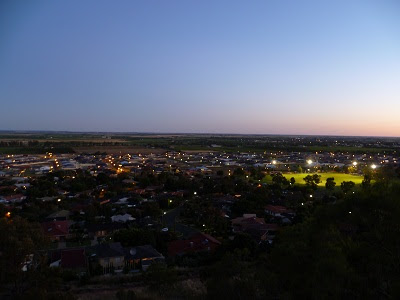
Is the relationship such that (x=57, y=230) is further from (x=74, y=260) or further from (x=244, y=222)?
(x=244, y=222)

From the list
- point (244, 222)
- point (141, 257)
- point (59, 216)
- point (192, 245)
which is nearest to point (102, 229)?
point (59, 216)

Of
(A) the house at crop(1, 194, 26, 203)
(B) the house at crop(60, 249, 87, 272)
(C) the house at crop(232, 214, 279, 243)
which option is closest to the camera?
(B) the house at crop(60, 249, 87, 272)

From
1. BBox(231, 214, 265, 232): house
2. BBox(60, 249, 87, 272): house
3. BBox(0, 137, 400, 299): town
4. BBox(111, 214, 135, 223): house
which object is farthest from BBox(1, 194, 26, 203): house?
BBox(231, 214, 265, 232): house

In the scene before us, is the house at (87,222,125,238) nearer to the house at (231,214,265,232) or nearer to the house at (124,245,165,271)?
the house at (124,245,165,271)

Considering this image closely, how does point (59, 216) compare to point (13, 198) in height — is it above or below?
below

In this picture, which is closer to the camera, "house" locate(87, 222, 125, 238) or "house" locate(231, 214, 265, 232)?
"house" locate(87, 222, 125, 238)

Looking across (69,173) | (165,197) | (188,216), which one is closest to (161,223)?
(188,216)

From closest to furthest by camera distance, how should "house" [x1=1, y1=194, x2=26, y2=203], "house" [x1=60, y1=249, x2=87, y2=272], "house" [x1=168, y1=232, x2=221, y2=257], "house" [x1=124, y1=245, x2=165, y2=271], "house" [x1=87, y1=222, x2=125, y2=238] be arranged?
"house" [x1=60, y1=249, x2=87, y2=272] < "house" [x1=124, y1=245, x2=165, y2=271] < "house" [x1=168, y1=232, x2=221, y2=257] < "house" [x1=87, y1=222, x2=125, y2=238] < "house" [x1=1, y1=194, x2=26, y2=203]

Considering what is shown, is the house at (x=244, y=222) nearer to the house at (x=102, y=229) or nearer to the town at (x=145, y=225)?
the town at (x=145, y=225)
